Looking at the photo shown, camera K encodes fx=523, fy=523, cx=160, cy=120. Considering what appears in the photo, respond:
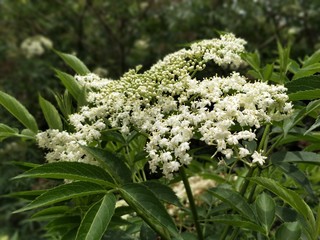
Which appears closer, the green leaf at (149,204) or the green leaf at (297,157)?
the green leaf at (149,204)

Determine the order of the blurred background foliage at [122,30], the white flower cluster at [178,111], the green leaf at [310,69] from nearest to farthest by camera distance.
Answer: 1. the white flower cluster at [178,111]
2. the green leaf at [310,69]
3. the blurred background foliage at [122,30]

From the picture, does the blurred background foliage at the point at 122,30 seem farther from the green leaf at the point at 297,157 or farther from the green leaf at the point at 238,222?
the green leaf at the point at 238,222

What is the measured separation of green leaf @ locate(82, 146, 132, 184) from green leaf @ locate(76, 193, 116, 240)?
0.06 m

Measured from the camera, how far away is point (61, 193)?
2.96 feet

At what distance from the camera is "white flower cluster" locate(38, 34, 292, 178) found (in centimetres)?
96

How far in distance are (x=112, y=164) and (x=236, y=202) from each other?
25 centimetres

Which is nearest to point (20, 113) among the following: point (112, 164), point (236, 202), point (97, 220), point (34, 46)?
point (112, 164)

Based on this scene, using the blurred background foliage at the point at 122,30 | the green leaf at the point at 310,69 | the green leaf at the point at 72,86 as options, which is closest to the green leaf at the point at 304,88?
the green leaf at the point at 310,69

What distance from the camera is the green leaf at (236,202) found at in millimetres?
983

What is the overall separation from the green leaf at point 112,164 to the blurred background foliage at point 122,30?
11.3 ft

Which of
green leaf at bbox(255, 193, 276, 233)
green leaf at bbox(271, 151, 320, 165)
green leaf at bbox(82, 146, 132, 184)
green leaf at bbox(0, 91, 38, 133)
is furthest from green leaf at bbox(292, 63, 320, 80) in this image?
green leaf at bbox(0, 91, 38, 133)

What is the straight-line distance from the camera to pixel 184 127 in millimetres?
960

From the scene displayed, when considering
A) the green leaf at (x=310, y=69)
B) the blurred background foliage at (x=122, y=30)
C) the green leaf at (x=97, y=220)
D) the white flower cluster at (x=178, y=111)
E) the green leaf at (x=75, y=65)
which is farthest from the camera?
the blurred background foliage at (x=122, y=30)

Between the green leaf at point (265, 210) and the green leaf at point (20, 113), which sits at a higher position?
the green leaf at point (20, 113)
